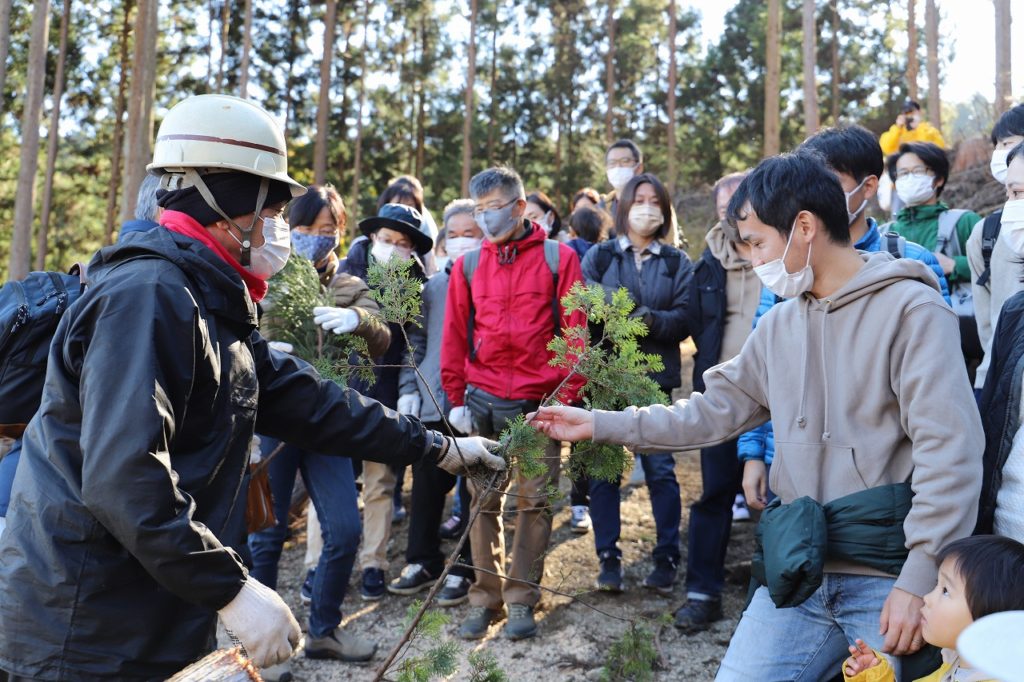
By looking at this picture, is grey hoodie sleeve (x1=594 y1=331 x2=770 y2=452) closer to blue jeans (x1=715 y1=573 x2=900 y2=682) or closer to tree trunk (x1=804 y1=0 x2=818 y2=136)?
blue jeans (x1=715 y1=573 x2=900 y2=682)

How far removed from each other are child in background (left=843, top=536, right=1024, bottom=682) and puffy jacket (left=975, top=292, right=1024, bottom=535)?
1.16ft

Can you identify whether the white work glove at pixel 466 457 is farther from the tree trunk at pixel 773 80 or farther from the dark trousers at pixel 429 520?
the tree trunk at pixel 773 80

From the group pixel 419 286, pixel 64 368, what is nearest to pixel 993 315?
pixel 419 286

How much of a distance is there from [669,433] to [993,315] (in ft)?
→ 8.71

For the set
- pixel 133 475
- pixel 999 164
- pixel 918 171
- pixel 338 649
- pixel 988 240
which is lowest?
pixel 338 649

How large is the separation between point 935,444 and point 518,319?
2657mm

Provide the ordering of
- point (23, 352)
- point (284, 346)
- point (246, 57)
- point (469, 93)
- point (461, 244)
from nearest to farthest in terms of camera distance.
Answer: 1. point (23, 352)
2. point (284, 346)
3. point (461, 244)
4. point (246, 57)
5. point (469, 93)

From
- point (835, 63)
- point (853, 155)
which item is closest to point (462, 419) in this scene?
point (853, 155)

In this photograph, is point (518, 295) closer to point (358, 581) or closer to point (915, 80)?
point (358, 581)

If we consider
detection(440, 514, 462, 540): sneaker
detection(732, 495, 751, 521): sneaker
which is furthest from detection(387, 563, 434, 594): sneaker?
detection(732, 495, 751, 521): sneaker

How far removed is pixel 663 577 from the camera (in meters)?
4.95

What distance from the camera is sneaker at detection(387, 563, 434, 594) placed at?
5254 mm

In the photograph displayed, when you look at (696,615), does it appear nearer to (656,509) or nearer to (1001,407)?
(656,509)

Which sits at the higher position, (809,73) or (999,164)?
(809,73)
